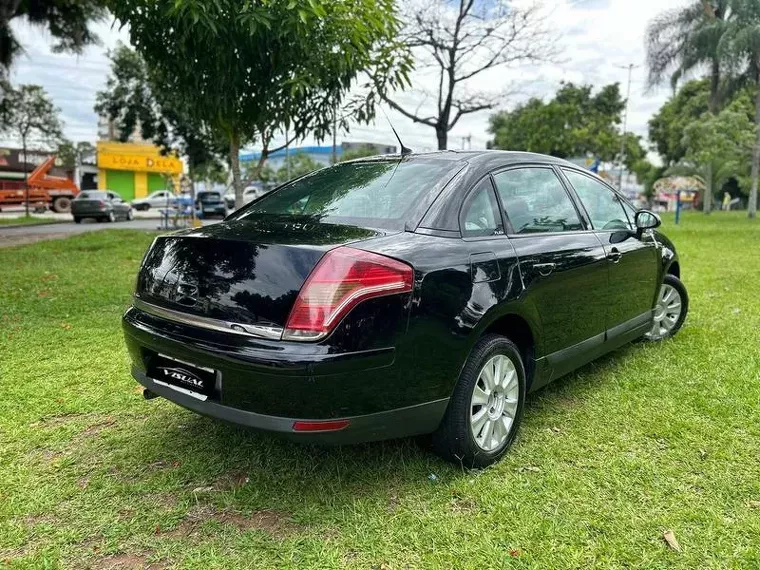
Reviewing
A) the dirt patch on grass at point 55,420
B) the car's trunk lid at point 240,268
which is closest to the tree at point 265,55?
the car's trunk lid at point 240,268

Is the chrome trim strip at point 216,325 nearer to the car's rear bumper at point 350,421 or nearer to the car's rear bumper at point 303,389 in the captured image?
the car's rear bumper at point 303,389

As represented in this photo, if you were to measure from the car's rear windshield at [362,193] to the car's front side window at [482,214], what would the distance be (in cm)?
17

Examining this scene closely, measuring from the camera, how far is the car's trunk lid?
2.28m

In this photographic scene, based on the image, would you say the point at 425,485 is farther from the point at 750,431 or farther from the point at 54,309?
the point at 54,309

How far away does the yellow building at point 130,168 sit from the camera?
4566cm

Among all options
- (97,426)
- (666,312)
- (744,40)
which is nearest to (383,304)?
(97,426)

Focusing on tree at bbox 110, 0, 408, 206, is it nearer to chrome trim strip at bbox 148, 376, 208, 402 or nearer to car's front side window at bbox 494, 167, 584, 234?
car's front side window at bbox 494, 167, 584, 234

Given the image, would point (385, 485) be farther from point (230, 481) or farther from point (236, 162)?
point (236, 162)

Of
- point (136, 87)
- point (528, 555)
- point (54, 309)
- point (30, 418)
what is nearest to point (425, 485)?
point (528, 555)

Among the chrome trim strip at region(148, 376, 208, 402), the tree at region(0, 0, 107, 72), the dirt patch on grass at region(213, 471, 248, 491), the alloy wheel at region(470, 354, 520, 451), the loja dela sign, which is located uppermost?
the tree at region(0, 0, 107, 72)

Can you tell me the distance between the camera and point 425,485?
2.66 metres

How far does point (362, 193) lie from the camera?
10.0 feet


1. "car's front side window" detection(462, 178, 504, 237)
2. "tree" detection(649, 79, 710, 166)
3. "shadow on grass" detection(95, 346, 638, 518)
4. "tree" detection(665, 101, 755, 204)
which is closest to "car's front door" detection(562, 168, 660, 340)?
"car's front side window" detection(462, 178, 504, 237)

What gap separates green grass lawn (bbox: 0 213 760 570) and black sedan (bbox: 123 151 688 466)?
0.33 meters
